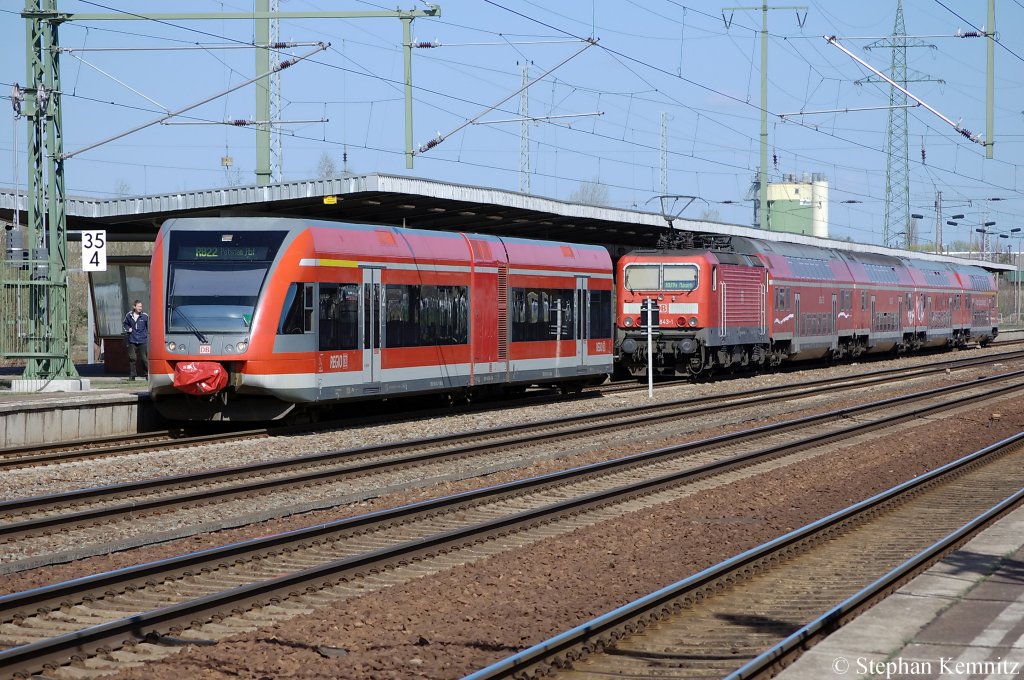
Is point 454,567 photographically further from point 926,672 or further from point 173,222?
point 173,222

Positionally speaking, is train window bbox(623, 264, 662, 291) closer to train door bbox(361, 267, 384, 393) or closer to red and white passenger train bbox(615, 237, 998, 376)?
red and white passenger train bbox(615, 237, 998, 376)

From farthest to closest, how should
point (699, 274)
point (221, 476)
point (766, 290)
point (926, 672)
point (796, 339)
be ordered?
point (796, 339), point (766, 290), point (699, 274), point (221, 476), point (926, 672)

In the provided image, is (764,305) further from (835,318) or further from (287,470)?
(287,470)

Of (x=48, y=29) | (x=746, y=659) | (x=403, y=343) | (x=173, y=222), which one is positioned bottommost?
(x=746, y=659)

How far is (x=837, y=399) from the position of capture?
90.1 ft

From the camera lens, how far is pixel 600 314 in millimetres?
26250

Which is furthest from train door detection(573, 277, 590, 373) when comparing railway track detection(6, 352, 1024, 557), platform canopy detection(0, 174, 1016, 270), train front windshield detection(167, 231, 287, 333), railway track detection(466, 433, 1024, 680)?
railway track detection(466, 433, 1024, 680)

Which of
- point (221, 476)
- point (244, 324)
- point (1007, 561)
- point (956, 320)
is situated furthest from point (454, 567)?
point (956, 320)

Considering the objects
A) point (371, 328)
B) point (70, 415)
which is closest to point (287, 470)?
point (371, 328)

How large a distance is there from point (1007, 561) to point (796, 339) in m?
27.6

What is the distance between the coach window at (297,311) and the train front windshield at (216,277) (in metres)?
0.47

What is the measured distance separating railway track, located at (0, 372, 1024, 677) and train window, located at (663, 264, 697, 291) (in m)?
14.2

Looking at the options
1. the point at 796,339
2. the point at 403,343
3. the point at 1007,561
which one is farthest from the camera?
the point at 796,339

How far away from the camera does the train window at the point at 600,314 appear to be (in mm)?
25906
